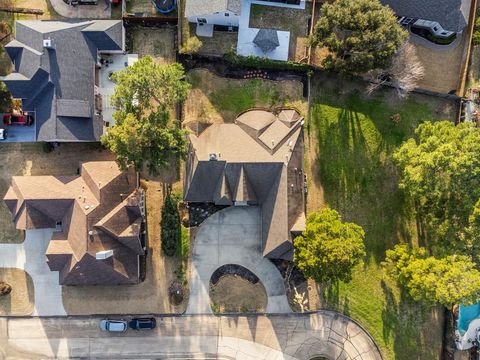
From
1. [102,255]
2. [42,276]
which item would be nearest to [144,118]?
[102,255]

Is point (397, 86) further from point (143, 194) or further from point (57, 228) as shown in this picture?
point (57, 228)

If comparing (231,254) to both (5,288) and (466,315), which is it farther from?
(466,315)

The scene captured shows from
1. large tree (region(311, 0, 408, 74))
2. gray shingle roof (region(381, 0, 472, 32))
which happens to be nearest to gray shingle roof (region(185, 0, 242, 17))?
large tree (region(311, 0, 408, 74))

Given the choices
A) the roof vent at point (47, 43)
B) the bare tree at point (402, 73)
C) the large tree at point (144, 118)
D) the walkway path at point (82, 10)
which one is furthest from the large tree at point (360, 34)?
the roof vent at point (47, 43)

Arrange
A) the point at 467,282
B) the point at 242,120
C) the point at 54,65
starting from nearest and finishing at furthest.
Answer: the point at 467,282
the point at 54,65
the point at 242,120

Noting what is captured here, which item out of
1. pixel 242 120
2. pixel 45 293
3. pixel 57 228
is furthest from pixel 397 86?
pixel 45 293

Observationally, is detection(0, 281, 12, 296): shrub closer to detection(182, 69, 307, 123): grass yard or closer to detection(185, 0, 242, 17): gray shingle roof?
detection(182, 69, 307, 123): grass yard

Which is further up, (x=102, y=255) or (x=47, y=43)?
(x=47, y=43)
